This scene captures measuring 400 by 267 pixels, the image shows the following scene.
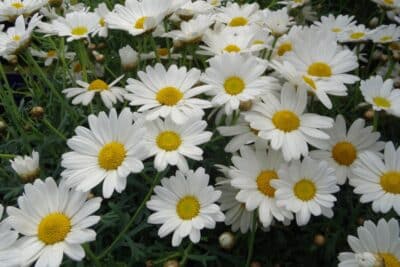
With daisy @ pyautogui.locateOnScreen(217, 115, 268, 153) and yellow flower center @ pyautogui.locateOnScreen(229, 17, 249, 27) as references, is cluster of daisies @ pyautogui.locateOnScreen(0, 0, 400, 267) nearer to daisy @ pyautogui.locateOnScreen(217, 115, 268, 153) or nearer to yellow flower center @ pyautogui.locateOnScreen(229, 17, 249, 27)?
daisy @ pyautogui.locateOnScreen(217, 115, 268, 153)

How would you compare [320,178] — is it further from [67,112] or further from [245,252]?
[67,112]

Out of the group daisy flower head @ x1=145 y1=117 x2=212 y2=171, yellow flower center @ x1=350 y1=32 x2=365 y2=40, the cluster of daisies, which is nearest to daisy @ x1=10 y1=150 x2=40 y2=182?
the cluster of daisies

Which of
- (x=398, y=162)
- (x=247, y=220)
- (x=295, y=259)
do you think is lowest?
(x=295, y=259)

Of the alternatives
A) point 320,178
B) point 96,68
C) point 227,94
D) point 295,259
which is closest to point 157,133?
point 227,94

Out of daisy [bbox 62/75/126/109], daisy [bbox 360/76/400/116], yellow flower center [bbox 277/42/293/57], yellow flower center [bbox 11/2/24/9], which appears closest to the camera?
daisy [bbox 360/76/400/116]

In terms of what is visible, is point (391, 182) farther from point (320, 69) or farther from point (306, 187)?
point (320, 69)
